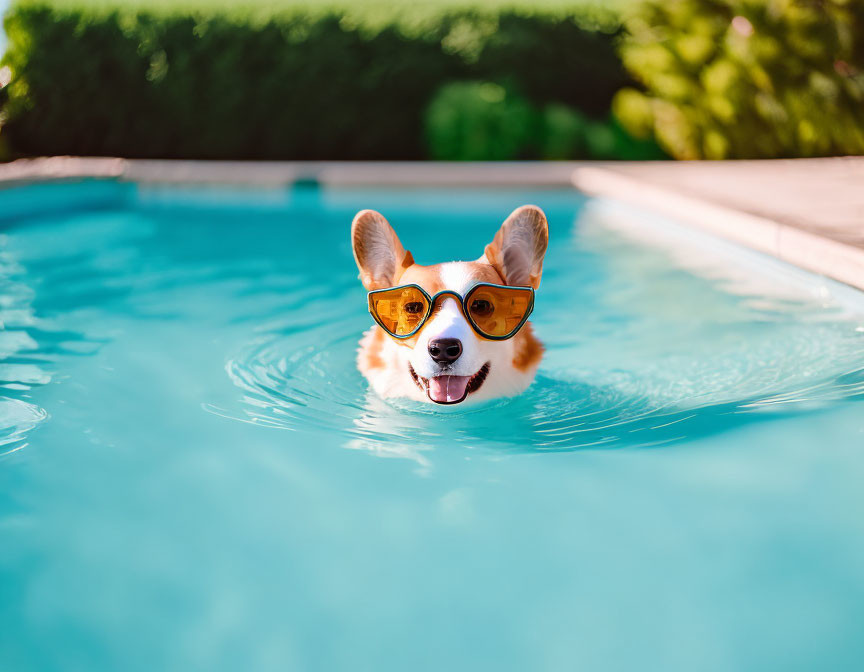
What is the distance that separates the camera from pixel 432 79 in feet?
36.1

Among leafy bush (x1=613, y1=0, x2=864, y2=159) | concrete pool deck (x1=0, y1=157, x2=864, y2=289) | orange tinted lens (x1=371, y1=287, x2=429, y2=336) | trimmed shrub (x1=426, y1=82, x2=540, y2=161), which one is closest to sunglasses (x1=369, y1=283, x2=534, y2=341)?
orange tinted lens (x1=371, y1=287, x2=429, y2=336)

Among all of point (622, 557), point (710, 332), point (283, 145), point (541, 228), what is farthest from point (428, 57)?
point (622, 557)

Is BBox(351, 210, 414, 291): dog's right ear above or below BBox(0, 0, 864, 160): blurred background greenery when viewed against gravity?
below

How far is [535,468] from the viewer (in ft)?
10.1

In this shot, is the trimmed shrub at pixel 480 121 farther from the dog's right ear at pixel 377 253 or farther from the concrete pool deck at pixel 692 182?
the dog's right ear at pixel 377 253

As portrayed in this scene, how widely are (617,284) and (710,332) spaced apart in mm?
1397

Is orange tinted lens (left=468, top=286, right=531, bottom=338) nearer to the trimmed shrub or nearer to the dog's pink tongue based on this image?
the dog's pink tongue

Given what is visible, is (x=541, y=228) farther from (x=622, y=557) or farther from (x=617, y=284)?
(x=617, y=284)

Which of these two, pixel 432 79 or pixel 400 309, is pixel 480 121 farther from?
pixel 400 309

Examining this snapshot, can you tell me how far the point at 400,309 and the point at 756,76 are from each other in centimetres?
→ 830

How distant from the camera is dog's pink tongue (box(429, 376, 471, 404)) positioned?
10.2ft

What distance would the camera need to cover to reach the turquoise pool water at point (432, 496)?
2221 mm

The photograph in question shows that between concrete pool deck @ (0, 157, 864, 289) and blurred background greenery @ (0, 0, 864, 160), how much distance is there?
701 millimetres

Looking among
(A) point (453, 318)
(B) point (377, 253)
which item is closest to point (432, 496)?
(A) point (453, 318)
